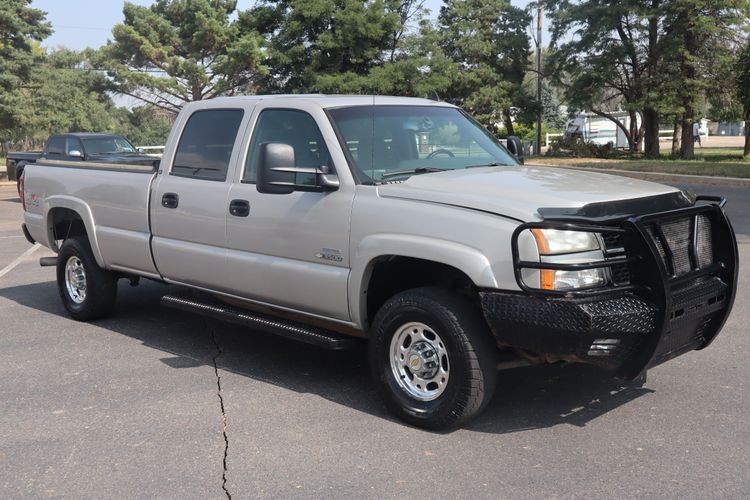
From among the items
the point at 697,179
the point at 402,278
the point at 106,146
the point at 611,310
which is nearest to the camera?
the point at 611,310

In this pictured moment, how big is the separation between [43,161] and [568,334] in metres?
5.97

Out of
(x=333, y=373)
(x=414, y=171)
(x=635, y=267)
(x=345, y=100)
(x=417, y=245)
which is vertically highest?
(x=345, y=100)

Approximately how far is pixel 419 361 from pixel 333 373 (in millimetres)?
1297

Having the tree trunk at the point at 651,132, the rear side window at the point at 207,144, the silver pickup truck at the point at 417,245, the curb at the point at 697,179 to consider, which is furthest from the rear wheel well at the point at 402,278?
the tree trunk at the point at 651,132

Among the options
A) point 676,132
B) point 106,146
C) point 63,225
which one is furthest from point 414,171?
point 676,132

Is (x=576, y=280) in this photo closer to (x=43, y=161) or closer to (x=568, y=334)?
(x=568, y=334)

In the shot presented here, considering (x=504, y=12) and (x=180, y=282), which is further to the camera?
(x=504, y=12)

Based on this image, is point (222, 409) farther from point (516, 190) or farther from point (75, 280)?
point (75, 280)

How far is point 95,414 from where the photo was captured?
16.9 feet

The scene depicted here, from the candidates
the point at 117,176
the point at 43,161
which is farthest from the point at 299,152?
the point at 43,161

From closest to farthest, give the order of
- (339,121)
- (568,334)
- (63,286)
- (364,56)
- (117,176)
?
1. (568,334)
2. (339,121)
3. (117,176)
4. (63,286)
5. (364,56)

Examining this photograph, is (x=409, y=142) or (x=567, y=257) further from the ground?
(x=409, y=142)

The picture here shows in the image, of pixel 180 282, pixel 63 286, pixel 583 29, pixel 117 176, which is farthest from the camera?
pixel 583 29

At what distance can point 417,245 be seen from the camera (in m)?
4.71
